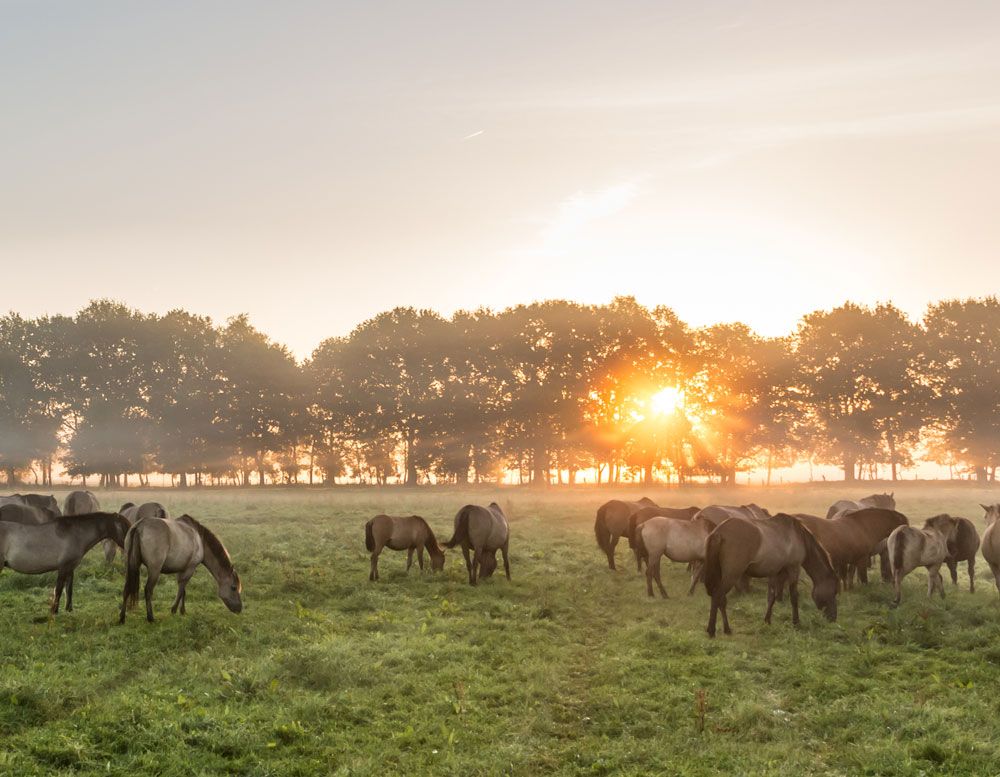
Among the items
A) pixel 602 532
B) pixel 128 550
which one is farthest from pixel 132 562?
pixel 602 532

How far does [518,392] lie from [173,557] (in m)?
59.9

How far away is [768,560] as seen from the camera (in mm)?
15883

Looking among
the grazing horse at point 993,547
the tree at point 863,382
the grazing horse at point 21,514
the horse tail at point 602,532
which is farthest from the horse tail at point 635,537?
the tree at point 863,382

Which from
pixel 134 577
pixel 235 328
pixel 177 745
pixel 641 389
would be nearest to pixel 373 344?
pixel 235 328

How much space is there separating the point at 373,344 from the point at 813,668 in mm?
70790

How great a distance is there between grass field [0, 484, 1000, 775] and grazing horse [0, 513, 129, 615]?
0.89 metres

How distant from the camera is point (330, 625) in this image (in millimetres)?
15750

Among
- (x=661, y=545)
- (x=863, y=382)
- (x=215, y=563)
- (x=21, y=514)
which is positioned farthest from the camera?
(x=863, y=382)

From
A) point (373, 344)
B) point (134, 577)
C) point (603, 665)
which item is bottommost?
point (603, 665)

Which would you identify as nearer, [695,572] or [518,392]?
[695,572]

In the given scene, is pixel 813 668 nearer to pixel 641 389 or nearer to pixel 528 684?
pixel 528 684

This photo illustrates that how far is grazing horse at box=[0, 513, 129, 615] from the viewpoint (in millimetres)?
14961

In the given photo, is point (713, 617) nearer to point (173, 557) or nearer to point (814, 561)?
point (814, 561)

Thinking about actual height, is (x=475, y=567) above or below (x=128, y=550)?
below
